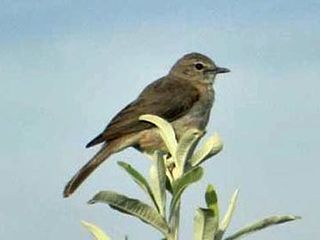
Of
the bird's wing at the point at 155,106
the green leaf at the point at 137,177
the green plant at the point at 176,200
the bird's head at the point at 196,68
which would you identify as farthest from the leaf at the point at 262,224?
the bird's head at the point at 196,68

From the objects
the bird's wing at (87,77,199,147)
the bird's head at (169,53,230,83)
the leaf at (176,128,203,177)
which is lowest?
the leaf at (176,128,203,177)

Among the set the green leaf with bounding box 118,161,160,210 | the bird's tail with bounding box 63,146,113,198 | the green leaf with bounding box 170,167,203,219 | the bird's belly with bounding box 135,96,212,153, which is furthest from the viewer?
the bird's belly with bounding box 135,96,212,153

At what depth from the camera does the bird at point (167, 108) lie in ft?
34.7

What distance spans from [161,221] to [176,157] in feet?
1.43

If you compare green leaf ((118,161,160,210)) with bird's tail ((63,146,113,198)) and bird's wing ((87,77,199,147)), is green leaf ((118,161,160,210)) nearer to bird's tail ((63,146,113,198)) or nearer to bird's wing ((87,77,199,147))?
bird's tail ((63,146,113,198))

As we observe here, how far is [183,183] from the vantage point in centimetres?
321

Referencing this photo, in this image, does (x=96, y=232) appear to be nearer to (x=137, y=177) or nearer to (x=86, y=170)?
(x=137, y=177)

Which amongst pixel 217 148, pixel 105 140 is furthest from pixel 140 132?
pixel 217 148

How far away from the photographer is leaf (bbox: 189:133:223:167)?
354cm

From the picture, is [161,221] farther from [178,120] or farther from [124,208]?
[178,120]

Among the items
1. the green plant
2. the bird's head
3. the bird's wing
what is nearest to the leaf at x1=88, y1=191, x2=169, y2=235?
the green plant

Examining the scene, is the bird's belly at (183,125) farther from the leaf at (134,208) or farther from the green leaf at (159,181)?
the leaf at (134,208)

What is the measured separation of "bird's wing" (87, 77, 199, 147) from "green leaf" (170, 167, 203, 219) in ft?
22.2

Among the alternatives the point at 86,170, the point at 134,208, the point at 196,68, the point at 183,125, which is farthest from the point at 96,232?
the point at 196,68
